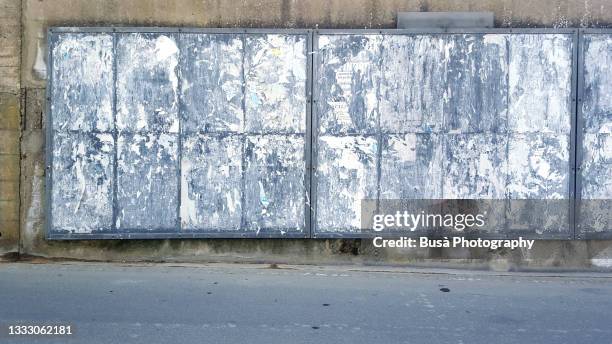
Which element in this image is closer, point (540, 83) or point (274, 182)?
point (540, 83)

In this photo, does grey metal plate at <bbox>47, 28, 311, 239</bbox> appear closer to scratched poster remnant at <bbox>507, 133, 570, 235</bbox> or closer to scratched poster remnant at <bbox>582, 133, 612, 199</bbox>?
scratched poster remnant at <bbox>507, 133, 570, 235</bbox>

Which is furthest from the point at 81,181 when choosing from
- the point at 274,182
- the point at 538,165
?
the point at 538,165

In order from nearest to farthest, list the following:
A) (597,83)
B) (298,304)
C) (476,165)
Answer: (298,304), (597,83), (476,165)

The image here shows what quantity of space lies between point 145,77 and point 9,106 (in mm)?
1699

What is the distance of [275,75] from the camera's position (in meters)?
7.34

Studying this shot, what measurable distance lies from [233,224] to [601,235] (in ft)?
14.2

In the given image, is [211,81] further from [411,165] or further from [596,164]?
[596,164]

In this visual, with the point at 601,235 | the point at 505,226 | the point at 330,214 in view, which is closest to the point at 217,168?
the point at 330,214

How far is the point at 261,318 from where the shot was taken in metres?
5.66

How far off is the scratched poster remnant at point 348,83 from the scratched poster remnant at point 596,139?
8.01 feet

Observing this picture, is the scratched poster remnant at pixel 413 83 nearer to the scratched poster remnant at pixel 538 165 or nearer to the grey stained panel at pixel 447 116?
the grey stained panel at pixel 447 116

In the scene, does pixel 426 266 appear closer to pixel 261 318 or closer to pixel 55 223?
pixel 261 318

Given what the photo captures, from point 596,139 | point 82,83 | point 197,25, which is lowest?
point 596,139

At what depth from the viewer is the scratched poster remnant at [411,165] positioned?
24.2 feet
